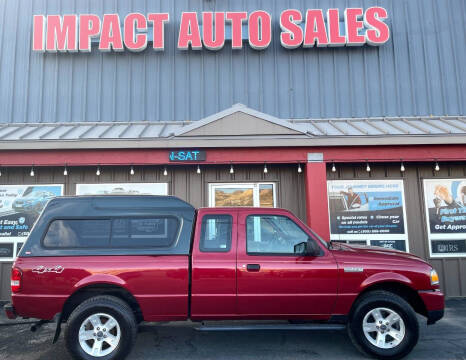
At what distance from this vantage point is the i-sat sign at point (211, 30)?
9.74m

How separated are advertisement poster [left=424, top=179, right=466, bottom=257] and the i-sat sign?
14.1 feet

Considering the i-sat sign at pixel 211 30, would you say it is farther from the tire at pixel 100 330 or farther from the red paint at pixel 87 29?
the tire at pixel 100 330

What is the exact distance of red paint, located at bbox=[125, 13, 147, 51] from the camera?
383 inches

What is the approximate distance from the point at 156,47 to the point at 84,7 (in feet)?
8.95

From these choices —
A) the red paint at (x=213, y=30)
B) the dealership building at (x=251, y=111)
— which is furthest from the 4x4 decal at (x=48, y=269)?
the red paint at (x=213, y=30)

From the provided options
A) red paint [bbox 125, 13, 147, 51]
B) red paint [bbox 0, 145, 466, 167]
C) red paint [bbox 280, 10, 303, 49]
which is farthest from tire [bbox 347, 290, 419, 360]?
red paint [bbox 125, 13, 147, 51]

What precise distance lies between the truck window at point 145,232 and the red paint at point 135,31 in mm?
6754

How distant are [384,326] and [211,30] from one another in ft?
27.9

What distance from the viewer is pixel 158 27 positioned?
9.88m

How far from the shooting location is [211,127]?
7.71m

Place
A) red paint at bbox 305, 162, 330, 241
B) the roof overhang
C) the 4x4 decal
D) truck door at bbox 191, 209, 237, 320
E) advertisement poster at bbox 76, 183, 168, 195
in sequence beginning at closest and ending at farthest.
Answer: the 4x4 decal, truck door at bbox 191, 209, 237, 320, red paint at bbox 305, 162, 330, 241, the roof overhang, advertisement poster at bbox 76, 183, 168, 195

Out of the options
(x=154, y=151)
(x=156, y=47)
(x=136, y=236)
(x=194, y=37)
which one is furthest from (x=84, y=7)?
(x=136, y=236)

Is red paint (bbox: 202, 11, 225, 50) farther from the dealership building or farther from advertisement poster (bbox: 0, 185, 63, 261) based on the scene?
advertisement poster (bbox: 0, 185, 63, 261)

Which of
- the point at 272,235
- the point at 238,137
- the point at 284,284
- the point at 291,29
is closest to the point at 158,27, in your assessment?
the point at 291,29
